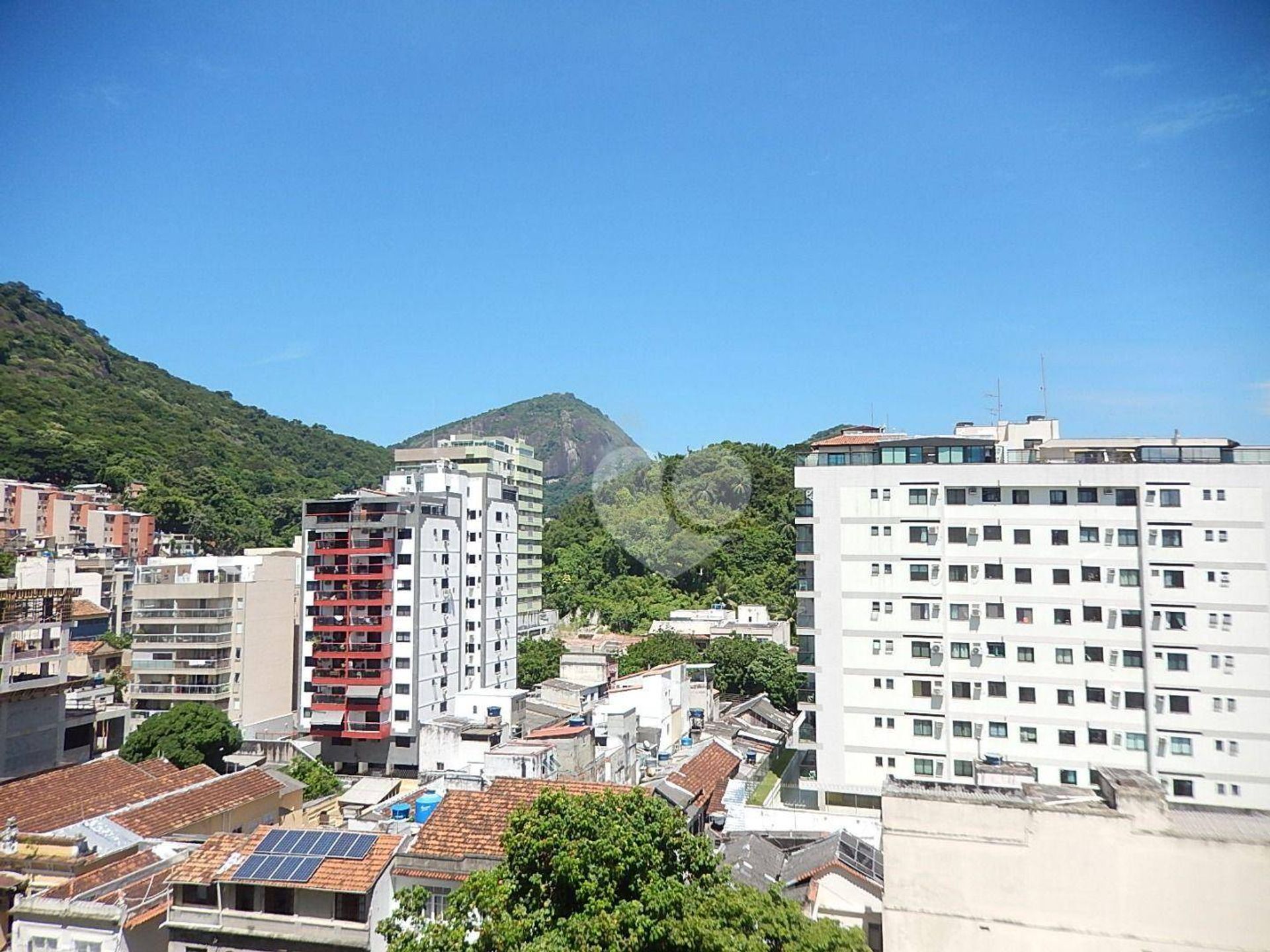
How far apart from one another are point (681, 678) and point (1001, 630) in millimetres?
11097

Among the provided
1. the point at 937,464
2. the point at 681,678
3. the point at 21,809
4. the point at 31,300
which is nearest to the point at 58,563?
the point at 21,809

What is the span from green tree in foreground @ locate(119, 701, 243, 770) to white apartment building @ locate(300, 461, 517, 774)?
11.9 feet

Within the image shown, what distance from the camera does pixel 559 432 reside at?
15800 centimetres

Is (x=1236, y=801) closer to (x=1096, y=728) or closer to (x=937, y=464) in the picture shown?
(x=1096, y=728)

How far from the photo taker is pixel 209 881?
9.73 meters

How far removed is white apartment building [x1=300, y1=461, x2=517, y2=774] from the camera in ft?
91.2

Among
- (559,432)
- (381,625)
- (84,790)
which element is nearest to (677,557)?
(381,625)

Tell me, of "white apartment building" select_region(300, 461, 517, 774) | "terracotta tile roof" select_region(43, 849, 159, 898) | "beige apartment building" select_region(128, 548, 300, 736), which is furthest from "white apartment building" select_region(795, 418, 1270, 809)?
"beige apartment building" select_region(128, 548, 300, 736)

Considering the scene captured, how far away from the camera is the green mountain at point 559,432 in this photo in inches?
5733

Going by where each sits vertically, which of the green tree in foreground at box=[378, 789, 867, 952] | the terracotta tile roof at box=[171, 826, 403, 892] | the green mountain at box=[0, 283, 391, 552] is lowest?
the terracotta tile roof at box=[171, 826, 403, 892]

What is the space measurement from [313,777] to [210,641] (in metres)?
7.87

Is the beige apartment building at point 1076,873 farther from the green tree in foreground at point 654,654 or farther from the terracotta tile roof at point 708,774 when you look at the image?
the green tree in foreground at point 654,654
